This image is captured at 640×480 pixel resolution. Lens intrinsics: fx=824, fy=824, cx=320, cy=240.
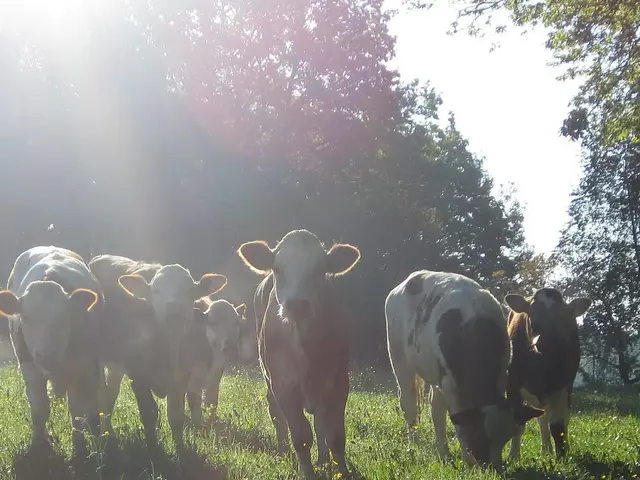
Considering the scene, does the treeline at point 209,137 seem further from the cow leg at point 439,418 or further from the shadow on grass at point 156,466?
the shadow on grass at point 156,466

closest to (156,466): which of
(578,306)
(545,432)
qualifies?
(545,432)

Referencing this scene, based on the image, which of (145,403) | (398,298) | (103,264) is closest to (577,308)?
(398,298)

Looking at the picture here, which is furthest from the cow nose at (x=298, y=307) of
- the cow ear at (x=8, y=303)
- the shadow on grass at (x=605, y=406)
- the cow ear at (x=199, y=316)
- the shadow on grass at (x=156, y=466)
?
the shadow on grass at (x=605, y=406)

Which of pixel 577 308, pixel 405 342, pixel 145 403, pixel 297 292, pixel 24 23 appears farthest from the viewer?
pixel 24 23

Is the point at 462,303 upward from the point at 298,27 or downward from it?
downward

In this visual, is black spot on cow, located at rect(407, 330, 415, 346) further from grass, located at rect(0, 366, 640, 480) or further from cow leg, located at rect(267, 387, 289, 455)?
cow leg, located at rect(267, 387, 289, 455)

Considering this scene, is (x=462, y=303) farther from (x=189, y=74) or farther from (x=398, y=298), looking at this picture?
(x=189, y=74)

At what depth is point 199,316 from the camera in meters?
12.1

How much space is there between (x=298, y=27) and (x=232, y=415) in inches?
764

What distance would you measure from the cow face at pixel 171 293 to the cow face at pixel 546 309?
4.16 meters

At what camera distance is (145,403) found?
9.34m

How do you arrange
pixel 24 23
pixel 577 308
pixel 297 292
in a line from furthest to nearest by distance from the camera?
pixel 24 23, pixel 577 308, pixel 297 292

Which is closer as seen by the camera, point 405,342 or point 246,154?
point 405,342

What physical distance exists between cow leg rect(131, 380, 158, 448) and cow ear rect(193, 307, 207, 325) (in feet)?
6.59
